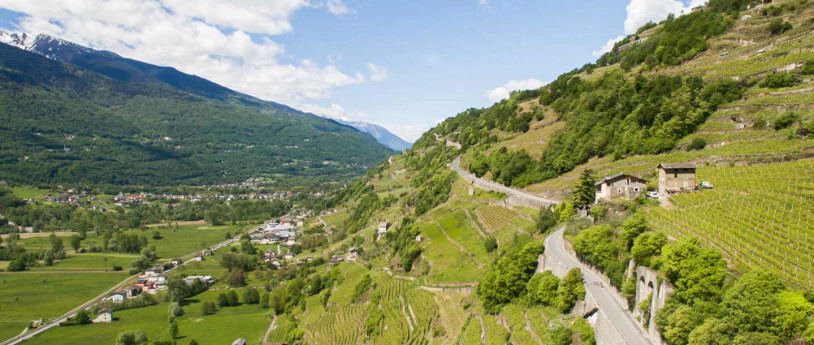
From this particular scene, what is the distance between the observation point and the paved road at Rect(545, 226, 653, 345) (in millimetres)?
18594

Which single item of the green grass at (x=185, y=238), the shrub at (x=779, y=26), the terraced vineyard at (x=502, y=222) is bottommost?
the green grass at (x=185, y=238)

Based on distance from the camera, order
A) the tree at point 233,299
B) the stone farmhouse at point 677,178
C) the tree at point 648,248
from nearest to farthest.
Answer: the tree at point 648,248
the stone farmhouse at point 677,178
the tree at point 233,299

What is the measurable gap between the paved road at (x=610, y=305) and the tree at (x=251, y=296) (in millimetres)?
61767

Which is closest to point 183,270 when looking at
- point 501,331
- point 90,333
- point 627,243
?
point 90,333

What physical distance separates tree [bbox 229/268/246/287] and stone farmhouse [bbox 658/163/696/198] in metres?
77.7

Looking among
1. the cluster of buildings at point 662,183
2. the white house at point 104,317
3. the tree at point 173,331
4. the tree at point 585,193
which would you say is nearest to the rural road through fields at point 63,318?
the white house at point 104,317

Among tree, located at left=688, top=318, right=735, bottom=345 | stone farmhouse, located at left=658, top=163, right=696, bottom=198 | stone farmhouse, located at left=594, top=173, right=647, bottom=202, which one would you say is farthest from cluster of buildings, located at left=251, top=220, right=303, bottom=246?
tree, located at left=688, top=318, right=735, bottom=345

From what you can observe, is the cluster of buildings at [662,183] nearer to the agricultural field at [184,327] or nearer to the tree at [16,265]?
the agricultural field at [184,327]

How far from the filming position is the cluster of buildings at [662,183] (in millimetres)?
27781

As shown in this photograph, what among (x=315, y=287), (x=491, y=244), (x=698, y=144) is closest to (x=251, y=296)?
(x=315, y=287)

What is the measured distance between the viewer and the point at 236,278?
8619cm

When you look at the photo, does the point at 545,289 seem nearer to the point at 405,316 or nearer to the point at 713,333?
the point at 713,333

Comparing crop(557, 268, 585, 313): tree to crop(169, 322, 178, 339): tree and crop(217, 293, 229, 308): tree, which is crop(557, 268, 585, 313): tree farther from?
crop(217, 293, 229, 308): tree

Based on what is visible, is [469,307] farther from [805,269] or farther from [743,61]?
[743,61]
